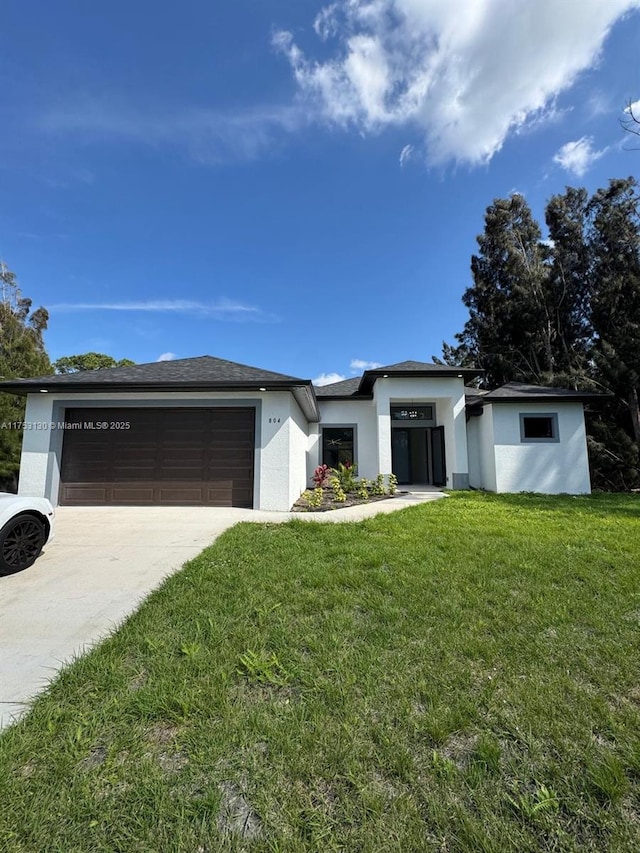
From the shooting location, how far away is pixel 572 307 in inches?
864

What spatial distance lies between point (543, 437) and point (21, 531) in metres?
14.0

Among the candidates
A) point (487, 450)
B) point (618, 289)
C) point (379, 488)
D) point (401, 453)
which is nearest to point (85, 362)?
point (401, 453)

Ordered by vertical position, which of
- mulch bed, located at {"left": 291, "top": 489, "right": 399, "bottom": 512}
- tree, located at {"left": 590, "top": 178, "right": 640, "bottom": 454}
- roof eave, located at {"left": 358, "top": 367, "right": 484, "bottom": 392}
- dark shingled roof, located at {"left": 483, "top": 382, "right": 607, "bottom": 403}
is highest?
tree, located at {"left": 590, "top": 178, "right": 640, "bottom": 454}

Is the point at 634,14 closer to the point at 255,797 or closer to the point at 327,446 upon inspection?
the point at 255,797

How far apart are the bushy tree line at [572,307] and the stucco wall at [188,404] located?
47.5 ft

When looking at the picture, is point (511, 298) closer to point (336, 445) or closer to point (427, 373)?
point (427, 373)

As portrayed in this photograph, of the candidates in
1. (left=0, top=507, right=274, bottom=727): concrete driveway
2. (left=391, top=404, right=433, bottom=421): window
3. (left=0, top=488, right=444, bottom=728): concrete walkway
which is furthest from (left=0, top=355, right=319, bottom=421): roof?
(left=391, top=404, right=433, bottom=421): window

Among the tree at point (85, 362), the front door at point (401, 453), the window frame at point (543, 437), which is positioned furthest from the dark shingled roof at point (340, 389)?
the tree at point (85, 362)

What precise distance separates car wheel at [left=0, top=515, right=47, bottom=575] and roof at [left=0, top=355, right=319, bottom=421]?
493 cm

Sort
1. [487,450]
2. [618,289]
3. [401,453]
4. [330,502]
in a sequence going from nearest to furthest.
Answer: [330,502] < [487,450] < [401,453] < [618,289]

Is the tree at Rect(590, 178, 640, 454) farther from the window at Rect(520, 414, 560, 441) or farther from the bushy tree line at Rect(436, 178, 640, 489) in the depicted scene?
the window at Rect(520, 414, 560, 441)

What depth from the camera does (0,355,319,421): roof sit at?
9039 mm

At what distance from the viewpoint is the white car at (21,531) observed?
4328mm

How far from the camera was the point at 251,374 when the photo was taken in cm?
986
